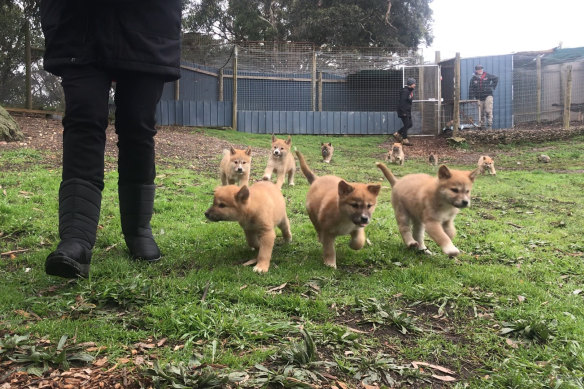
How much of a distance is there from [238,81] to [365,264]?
16452 mm

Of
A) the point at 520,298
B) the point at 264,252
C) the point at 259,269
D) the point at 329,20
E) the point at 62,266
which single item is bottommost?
the point at 520,298

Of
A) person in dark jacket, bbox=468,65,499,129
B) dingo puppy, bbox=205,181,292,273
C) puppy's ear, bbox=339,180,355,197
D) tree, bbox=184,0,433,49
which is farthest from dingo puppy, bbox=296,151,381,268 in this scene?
tree, bbox=184,0,433,49

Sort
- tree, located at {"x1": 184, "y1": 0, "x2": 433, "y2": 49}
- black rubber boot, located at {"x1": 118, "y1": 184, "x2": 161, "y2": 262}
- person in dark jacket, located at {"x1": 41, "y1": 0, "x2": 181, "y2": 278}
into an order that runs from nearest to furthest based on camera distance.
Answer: person in dark jacket, located at {"x1": 41, "y1": 0, "x2": 181, "y2": 278}
black rubber boot, located at {"x1": 118, "y1": 184, "x2": 161, "y2": 262}
tree, located at {"x1": 184, "y1": 0, "x2": 433, "y2": 49}

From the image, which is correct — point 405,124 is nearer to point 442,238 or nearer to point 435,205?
point 435,205

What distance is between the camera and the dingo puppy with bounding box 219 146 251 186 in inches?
270

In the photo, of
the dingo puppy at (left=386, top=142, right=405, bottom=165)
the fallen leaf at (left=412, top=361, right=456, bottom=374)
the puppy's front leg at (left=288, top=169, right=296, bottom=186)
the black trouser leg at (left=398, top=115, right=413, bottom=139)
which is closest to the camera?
the fallen leaf at (left=412, top=361, right=456, bottom=374)

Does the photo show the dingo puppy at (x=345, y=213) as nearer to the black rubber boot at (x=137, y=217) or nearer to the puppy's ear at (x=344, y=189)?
the puppy's ear at (x=344, y=189)

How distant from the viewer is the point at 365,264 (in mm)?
3805

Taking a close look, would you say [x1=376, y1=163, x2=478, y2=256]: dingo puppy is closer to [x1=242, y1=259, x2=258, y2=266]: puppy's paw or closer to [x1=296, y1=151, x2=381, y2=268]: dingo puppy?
[x1=296, y1=151, x2=381, y2=268]: dingo puppy

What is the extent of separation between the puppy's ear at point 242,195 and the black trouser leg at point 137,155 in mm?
653

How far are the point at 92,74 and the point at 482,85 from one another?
17.0 metres

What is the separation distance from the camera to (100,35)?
8.82ft

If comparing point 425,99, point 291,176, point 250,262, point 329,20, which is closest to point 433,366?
point 250,262

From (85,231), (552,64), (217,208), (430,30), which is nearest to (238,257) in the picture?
(217,208)
